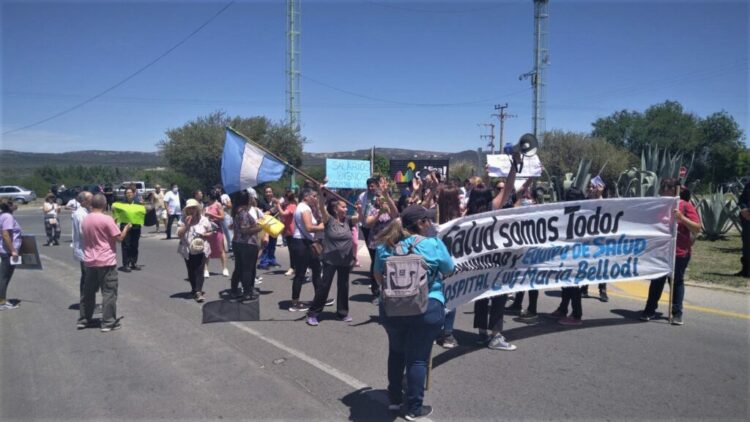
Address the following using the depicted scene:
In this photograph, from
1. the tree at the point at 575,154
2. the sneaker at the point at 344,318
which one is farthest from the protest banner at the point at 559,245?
the tree at the point at 575,154

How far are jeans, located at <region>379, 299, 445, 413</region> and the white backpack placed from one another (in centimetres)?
10

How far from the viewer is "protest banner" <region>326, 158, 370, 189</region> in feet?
→ 64.6

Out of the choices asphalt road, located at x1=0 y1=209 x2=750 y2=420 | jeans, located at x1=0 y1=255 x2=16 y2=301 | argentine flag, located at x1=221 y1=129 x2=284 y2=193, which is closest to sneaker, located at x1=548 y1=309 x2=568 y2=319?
asphalt road, located at x1=0 y1=209 x2=750 y2=420

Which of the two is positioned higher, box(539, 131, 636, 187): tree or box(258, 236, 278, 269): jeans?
box(539, 131, 636, 187): tree

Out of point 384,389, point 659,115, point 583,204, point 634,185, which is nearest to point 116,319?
point 384,389

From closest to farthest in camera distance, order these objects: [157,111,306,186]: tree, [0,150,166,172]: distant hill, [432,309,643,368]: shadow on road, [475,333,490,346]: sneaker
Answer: [432,309,643,368]: shadow on road, [475,333,490,346]: sneaker, [157,111,306,186]: tree, [0,150,166,172]: distant hill

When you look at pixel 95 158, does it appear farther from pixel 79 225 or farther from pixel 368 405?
pixel 368 405

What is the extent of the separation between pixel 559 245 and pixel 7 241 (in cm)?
779

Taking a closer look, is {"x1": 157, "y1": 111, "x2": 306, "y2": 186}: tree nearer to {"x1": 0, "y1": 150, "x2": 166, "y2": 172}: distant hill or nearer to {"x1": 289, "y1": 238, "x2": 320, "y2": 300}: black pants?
{"x1": 289, "y1": 238, "x2": 320, "y2": 300}: black pants

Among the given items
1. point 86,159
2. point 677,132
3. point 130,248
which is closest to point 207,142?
point 130,248

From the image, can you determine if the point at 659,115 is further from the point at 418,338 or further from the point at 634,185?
the point at 418,338

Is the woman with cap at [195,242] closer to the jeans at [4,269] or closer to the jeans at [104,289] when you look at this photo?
the jeans at [104,289]

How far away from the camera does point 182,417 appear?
4145 millimetres

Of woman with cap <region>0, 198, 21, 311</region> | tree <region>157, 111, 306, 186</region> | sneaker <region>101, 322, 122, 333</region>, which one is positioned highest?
tree <region>157, 111, 306, 186</region>
